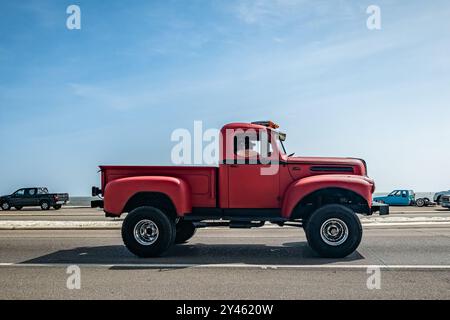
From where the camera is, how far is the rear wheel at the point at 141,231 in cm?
866

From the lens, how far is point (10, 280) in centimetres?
682

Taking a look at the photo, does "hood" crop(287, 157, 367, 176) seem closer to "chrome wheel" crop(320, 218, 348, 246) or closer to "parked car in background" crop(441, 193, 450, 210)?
"chrome wheel" crop(320, 218, 348, 246)

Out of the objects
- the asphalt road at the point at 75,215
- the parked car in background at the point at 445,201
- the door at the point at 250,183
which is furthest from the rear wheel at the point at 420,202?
the door at the point at 250,183

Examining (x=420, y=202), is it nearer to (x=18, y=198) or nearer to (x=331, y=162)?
(x=331, y=162)

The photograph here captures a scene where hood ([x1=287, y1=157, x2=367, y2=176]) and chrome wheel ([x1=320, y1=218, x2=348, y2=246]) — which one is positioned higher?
hood ([x1=287, y1=157, x2=367, y2=176])

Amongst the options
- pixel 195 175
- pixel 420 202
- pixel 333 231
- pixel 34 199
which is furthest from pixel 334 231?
pixel 420 202

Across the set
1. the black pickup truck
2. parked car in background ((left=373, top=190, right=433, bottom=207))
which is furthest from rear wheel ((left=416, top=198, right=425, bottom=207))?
the black pickup truck

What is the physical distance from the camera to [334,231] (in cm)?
852

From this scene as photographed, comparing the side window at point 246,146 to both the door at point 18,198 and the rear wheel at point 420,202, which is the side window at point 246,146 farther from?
the rear wheel at point 420,202

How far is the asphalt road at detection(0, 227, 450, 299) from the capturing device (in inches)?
233

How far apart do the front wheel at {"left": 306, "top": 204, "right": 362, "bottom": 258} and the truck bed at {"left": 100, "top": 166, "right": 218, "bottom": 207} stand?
2.09m

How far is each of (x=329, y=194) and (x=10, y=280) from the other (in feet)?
19.8
